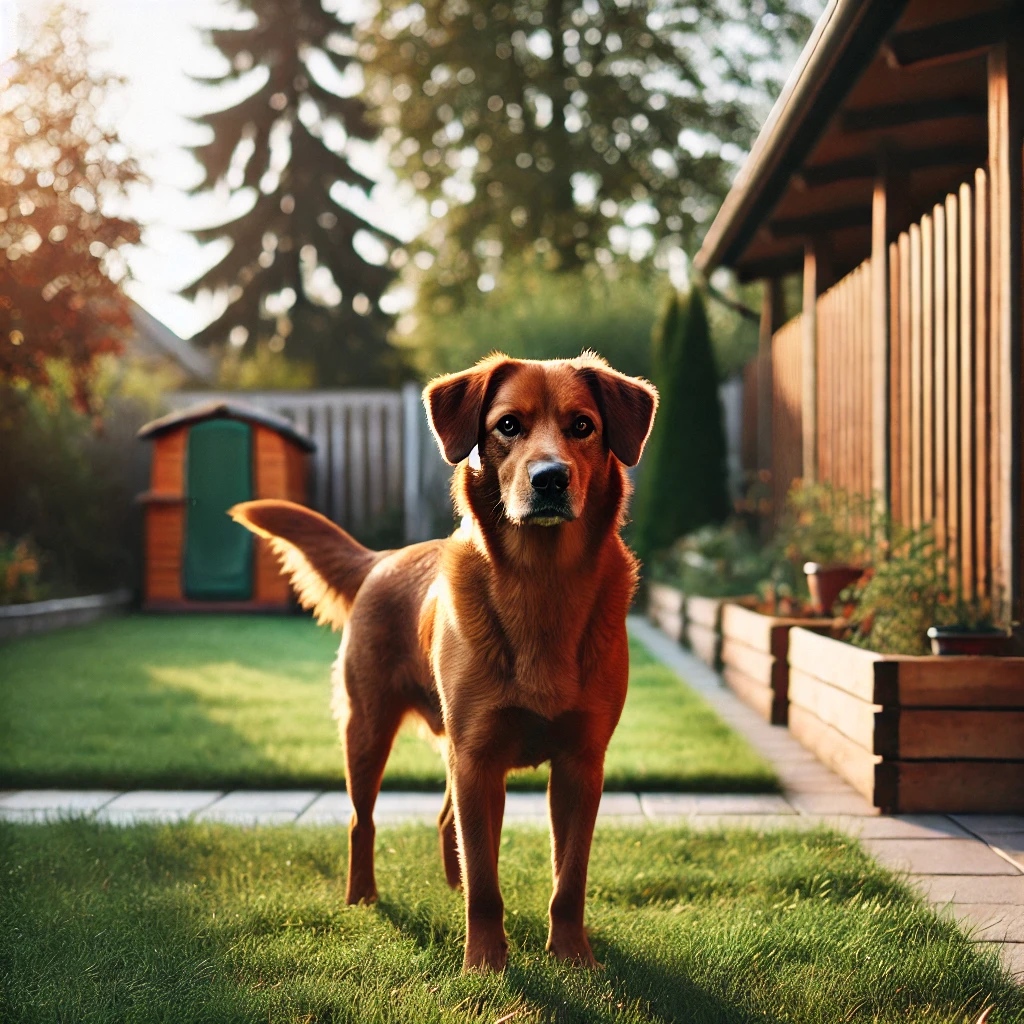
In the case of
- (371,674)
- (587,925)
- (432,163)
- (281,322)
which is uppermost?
(432,163)

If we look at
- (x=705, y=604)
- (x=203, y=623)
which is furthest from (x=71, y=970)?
(x=203, y=623)

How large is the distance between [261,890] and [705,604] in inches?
213

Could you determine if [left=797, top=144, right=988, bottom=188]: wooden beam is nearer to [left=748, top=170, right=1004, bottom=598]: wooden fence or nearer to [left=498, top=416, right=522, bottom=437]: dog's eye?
[left=748, top=170, right=1004, bottom=598]: wooden fence

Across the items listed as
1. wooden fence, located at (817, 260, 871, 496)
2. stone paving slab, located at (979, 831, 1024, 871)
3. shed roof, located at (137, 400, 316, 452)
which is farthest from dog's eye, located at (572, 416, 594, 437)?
shed roof, located at (137, 400, 316, 452)

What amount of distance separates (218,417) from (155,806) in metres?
8.04

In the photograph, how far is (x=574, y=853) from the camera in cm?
255

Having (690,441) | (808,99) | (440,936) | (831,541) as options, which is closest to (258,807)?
(440,936)

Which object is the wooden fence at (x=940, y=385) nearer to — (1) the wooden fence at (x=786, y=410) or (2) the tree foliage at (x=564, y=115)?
(1) the wooden fence at (x=786, y=410)

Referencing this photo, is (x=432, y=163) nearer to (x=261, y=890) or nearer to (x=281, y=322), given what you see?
(x=281, y=322)

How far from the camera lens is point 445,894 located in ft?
9.95

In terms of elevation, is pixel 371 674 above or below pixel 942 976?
above

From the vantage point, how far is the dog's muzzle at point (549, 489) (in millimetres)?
2285

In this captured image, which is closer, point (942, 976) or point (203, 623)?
point (942, 976)

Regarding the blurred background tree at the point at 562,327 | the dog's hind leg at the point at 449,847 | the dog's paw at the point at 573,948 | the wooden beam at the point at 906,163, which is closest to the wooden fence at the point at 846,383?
the wooden beam at the point at 906,163
